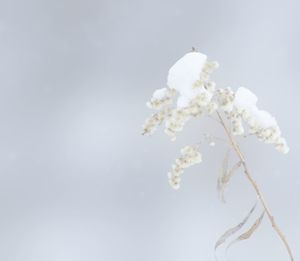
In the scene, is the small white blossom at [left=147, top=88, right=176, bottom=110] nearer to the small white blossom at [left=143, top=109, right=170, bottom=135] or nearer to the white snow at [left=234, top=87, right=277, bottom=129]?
the small white blossom at [left=143, top=109, right=170, bottom=135]

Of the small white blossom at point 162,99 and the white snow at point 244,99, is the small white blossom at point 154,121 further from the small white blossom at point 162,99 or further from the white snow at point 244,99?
the white snow at point 244,99

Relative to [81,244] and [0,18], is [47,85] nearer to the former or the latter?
[0,18]

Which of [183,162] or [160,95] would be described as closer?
[183,162]

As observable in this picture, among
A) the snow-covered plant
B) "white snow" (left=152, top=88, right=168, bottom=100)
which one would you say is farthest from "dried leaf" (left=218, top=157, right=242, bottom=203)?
"white snow" (left=152, top=88, right=168, bottom=100)

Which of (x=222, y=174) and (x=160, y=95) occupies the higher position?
(x=160, y=95)

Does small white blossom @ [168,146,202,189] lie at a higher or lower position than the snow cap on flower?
lower

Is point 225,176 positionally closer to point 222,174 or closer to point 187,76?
point 222,174

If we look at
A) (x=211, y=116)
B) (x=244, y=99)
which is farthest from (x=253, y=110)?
(x=211, y=116)

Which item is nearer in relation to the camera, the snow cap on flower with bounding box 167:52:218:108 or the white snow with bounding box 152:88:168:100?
the snow cap on flower with bounding box 167:52:218:108
